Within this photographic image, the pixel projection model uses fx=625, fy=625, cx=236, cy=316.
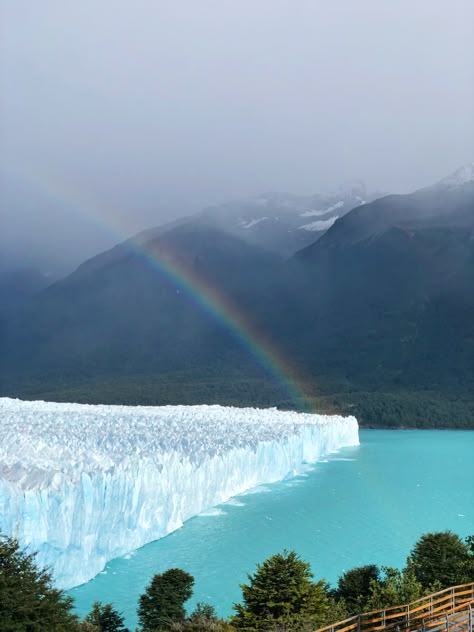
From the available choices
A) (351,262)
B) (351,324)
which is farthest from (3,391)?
(351,262)

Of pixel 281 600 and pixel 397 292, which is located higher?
pixel 397 292

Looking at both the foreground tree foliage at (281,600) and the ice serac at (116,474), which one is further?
the ice serac at (116,474)

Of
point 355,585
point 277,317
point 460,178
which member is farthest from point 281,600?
point 460,178

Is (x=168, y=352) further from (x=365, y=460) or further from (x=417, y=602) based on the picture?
(x=417, y=602)

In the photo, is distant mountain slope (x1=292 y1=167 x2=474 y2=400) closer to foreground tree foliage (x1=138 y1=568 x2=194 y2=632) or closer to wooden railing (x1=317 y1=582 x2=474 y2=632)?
foreground tree foliage (x1=138 y1=568 x2=194 y2=632)

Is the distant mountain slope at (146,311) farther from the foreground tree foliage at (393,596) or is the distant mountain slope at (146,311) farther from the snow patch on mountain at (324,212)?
the foreground tree foliage at (393,596)

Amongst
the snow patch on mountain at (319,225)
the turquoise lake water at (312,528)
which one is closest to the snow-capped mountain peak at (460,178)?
the snow patch on mountain at (319,225)

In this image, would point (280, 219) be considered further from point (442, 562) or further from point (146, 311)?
point (442, 562)
